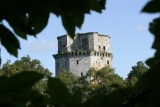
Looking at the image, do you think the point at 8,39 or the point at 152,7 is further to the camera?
the point at 8,39

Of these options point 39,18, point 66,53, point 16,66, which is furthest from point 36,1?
point 66,53

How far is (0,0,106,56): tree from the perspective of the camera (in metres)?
1.08

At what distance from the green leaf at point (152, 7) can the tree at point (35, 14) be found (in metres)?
0.14

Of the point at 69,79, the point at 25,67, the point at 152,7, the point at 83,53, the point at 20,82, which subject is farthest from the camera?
the point at 83,53

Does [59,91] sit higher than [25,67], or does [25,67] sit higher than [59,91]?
[25,67]

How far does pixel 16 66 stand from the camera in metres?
39.6

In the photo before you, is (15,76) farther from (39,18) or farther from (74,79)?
(74,79)

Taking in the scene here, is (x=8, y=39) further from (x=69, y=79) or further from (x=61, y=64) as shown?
(x=61, y=64)

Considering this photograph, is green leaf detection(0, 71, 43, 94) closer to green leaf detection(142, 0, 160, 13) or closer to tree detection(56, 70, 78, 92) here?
green leaf detection(142, 0, 160, 13)

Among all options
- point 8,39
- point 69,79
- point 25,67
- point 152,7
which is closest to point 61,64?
point 69,79

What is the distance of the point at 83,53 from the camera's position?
5325 centimetres

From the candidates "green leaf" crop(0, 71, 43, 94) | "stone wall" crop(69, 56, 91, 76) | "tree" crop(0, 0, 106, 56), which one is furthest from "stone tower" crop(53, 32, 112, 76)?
"green leaf" crop(0, 71, 43, 94)

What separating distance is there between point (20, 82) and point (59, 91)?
0.67 ft

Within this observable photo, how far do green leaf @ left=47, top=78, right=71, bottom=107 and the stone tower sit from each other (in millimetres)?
50549
